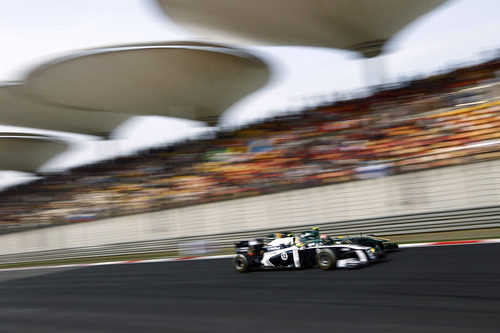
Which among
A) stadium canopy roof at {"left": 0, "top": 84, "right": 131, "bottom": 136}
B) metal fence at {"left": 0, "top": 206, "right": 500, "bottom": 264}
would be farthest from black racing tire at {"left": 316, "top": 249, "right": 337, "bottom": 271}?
stadium canopy roof at {"left": 0, "top": 84, "right": 131, "bottom": 136}

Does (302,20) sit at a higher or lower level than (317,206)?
higher

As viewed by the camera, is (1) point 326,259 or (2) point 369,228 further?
(2) point 369,228

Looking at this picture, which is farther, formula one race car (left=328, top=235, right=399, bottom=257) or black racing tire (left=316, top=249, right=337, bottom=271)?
formula one race car (left=328, top=235, right=399, bottom=257)

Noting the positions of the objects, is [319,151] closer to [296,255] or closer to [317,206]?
[317,206]

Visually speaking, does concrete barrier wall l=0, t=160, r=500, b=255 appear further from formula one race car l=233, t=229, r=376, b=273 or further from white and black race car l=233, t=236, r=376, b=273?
formula one race car l=233, t=229, r=376, b=273

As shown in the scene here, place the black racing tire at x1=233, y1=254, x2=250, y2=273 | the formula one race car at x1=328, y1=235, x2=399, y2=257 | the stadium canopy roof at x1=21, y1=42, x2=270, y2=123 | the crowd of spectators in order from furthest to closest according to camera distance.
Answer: the stadium canopy roof at x1=21, y1=42, x2=270, y2=123 < the crowd of spectators < the black racing tire at x1=233, y1=254, x2=250, y2=273 < the formula one race car at x1=328, y1=235, x2=399, y2=257

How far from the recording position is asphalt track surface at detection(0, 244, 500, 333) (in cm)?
560

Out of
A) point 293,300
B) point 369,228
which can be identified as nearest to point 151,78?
point 369,228

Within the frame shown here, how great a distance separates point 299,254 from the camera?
31.6ft

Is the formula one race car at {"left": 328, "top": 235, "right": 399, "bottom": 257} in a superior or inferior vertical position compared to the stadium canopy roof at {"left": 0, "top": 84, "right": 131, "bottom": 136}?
inferior

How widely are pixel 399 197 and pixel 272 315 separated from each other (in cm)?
879

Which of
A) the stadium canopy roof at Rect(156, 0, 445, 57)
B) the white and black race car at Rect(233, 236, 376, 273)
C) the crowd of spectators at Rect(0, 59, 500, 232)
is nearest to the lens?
the white and black race car at Rect(233, 236, 376, 273)

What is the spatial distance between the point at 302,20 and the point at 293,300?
12.8 meters

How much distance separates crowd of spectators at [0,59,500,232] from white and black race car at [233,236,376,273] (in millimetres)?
5636
